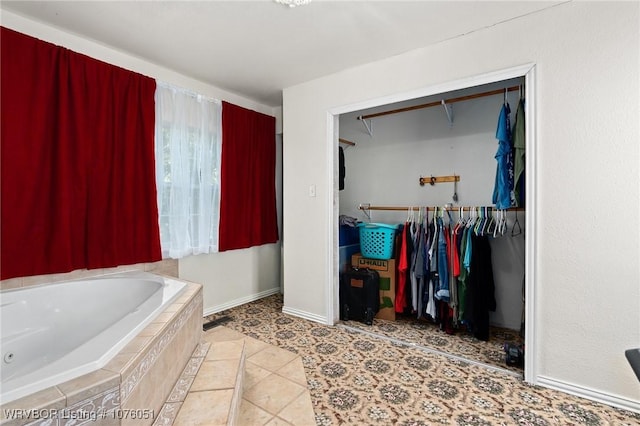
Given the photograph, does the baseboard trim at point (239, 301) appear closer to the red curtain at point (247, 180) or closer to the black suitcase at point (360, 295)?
the red curtain at point (247, 180)

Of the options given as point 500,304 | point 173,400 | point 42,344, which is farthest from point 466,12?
point 42,344

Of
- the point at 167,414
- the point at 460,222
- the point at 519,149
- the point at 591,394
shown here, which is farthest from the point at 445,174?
the point at 167,414

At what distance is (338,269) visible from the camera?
3035mm

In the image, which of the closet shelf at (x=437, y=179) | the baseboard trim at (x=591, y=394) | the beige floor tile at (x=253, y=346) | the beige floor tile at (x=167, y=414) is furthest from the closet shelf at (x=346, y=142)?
the beige floor tile at (x=167, y=414)

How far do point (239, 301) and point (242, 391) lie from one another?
1.74m

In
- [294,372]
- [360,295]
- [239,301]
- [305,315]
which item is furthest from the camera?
[239,301]

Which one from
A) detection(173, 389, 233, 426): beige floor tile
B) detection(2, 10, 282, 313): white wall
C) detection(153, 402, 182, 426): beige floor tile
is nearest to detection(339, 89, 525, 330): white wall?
detection(2, 10, 282, 313): white wall

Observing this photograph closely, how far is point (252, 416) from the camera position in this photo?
1590 millimetres

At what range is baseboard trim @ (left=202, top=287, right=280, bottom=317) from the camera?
3153mm

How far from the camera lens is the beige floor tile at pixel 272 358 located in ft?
6.92

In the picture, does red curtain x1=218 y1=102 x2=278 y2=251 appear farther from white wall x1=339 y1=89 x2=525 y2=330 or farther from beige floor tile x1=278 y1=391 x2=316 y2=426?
beige floor tile x1=278 y1=391 x2=316 y2=426

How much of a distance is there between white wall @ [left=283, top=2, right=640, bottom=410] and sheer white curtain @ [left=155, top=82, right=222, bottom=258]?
2344 mm

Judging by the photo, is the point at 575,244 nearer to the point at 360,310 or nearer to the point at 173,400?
the point at 360,310

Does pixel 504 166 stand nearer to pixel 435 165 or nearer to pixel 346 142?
pixel 435 165
